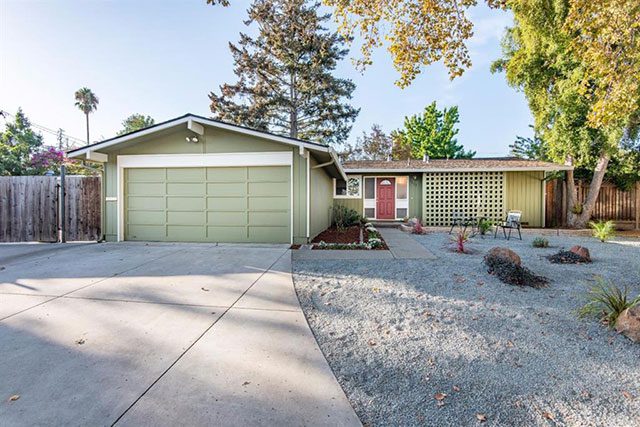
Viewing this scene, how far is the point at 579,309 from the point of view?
344cm

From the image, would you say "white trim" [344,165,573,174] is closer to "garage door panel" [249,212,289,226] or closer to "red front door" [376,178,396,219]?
"red front door" [376,178,396,219]

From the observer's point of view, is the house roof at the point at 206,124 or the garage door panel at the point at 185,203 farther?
the garage door panel at the point at 185,203

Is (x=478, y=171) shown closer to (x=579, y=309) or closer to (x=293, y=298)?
(x=579, y=309)

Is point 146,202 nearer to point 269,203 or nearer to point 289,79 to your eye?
point 269,203

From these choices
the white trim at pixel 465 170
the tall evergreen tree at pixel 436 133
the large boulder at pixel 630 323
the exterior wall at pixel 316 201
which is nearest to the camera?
the large boulder at pixel 630 323

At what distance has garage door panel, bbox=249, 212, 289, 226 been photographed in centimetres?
786

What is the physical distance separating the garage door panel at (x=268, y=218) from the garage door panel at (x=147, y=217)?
256 centimetres

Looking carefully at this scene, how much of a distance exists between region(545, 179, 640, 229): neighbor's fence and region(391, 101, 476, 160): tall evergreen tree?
43.1 feet

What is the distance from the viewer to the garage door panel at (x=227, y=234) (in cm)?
800

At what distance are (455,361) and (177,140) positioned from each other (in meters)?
8.24

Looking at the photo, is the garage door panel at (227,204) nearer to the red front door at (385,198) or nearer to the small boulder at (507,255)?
the small boulder at (507,255)

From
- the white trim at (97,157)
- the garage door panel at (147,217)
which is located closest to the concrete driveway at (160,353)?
the garage door panel at (147,217)

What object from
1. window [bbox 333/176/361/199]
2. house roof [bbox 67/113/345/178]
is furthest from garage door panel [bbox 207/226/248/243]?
window [bbox 333/176/361/199]

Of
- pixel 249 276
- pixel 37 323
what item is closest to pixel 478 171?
pixel 249 276
